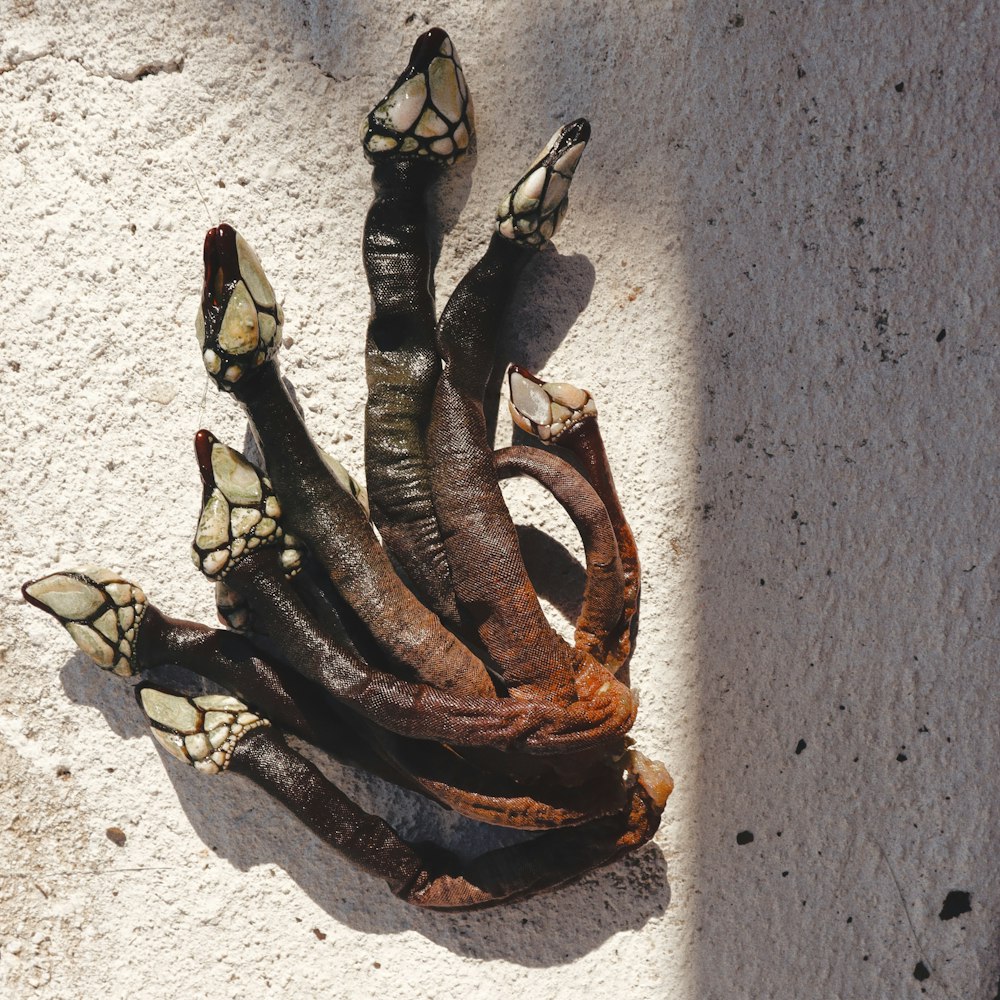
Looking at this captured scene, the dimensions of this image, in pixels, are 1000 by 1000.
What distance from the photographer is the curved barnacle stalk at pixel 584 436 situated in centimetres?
127

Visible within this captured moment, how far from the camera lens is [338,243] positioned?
4.47 ft

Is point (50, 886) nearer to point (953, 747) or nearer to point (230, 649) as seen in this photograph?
point (230, 649)

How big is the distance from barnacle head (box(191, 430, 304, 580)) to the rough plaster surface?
20 centimetres

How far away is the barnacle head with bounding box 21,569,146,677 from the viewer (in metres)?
1.26

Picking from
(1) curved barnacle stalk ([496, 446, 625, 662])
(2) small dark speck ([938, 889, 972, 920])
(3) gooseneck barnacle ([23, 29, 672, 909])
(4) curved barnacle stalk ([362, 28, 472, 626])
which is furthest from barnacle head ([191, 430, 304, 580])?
(2) small dark speck ([938, 889, 972, 920])

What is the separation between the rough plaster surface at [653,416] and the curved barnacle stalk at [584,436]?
61mm

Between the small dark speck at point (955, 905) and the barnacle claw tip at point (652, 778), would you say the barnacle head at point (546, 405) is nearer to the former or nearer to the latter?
the barnacle claw tip at point (652, 778)

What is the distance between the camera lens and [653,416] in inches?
53.2

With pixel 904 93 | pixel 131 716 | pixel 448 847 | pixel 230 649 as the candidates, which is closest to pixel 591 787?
pixel 448 847

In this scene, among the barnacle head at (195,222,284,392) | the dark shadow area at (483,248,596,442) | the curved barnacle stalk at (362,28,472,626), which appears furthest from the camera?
the dark shadow area at (483,248,596,442)

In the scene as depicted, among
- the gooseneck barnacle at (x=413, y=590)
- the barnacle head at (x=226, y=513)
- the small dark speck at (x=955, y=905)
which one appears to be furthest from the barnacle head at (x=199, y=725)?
the small dark speck at (x=955, y=905)

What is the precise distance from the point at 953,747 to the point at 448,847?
74cm

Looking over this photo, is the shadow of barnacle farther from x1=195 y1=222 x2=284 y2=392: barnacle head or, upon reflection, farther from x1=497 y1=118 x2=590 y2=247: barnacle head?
x1=497 y1=118 x2=590 y2=247: barnacle head

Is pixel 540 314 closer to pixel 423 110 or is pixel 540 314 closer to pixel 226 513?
pixel 423 110
